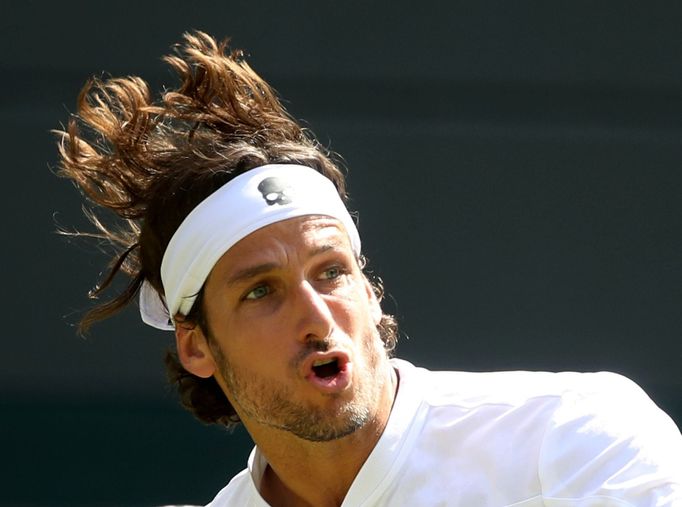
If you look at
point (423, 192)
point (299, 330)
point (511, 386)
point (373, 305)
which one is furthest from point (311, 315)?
point (423, 192)

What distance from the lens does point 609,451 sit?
87.5 inches

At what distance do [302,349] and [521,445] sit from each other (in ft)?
1.25

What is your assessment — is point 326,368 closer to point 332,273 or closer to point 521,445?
point 332,273

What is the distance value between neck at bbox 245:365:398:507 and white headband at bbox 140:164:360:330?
11.1 inches

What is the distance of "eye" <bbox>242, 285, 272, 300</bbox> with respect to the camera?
98.0 inches

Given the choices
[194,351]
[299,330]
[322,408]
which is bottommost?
[194,351]

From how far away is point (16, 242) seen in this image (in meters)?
4.04

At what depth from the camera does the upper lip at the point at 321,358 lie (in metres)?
2.35

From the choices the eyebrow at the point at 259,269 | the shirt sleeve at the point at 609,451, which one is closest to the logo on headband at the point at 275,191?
the eyebrow at the point at 259,269

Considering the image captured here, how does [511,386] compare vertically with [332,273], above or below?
below

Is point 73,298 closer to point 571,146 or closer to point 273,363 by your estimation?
point 571,146

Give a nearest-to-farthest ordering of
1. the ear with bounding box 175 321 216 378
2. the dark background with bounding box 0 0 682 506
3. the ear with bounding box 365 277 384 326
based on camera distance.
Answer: the ear with bounding box 365 277 384 326 < the ear with bounding box 175 321 216 378 < the dark background with bounding box 0 0 682 506

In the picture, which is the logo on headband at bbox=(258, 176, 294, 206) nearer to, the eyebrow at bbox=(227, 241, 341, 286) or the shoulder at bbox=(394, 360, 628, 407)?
the eyebrow at bbox=(227, 241, 341, 286)

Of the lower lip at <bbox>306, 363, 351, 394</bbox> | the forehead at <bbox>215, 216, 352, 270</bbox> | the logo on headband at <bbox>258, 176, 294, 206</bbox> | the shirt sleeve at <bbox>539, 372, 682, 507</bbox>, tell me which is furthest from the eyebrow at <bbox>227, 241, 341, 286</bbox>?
the shirt sleeve at <bbox>539, 372, 682, 507</bbox>
